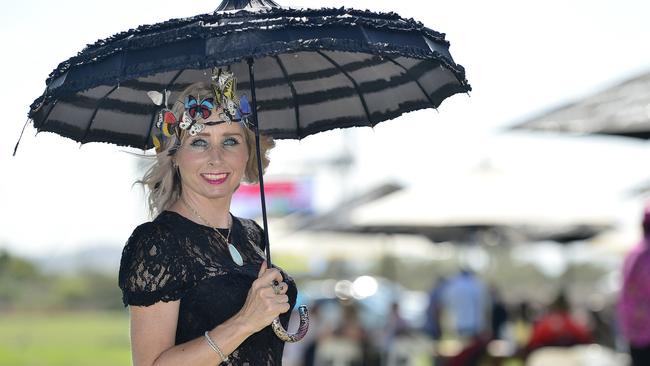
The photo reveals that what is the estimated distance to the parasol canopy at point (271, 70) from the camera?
3.23 m

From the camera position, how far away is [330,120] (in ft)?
14.8

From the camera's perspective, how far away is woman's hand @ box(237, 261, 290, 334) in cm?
344

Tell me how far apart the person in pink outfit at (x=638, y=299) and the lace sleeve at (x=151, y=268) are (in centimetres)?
377

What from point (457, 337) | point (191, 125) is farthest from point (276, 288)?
point (457, 337)

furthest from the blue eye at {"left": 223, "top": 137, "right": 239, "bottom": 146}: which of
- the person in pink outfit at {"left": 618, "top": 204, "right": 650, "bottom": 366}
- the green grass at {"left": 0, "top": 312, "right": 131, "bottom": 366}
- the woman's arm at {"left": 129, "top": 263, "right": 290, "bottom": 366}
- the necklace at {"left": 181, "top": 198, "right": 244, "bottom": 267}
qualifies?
the green grass at {"left": 0, "top": 312, "right": 131, "bottom": 366}

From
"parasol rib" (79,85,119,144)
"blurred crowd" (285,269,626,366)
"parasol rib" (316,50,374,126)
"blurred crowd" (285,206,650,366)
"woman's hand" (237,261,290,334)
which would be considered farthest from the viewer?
"blurred crowd" (285,269,626,366)

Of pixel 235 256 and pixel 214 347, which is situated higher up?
pixel 235 256

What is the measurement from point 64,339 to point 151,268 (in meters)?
31.6

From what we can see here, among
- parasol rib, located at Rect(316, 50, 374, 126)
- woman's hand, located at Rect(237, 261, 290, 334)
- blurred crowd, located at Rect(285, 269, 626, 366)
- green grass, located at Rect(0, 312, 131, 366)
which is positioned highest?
green grass, located at Rect(0, 312, 131, 366)

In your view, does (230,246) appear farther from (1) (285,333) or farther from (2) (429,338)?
(2) (429,338)

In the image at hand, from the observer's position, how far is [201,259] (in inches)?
142

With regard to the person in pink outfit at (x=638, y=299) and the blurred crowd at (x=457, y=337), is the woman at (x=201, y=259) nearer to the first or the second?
the person in pink outfit at (x=638, y=299)

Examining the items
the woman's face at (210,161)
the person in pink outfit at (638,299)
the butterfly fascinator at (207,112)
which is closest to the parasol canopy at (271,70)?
the butterfly fascinator at (207,112)

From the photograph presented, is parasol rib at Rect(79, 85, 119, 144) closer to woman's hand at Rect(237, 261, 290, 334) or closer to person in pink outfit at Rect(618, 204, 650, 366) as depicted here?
woman's hand at Rect(237, 261, 290, 334)
